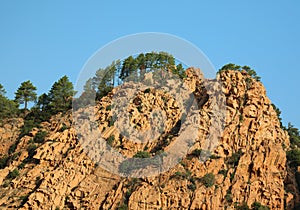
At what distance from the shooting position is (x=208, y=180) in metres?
75.9

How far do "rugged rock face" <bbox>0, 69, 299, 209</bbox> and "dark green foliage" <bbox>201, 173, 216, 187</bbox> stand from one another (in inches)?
4.4

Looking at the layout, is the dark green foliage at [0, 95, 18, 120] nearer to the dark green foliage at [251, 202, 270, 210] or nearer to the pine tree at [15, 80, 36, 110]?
the pine tree at [15, 80, 36, 110]

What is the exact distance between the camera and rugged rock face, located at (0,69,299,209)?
7456 centimetres

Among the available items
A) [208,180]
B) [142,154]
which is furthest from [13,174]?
[208,180]

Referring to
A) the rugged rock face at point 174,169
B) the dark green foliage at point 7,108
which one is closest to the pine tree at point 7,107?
the dark green foliage at point 7,108

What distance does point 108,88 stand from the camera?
100 meters

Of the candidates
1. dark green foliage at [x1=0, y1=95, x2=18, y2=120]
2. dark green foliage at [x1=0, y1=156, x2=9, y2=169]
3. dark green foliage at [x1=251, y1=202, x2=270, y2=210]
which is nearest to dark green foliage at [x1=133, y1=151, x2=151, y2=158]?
dark green foliage at [x1=251, y1=202, x2=270, y2=210]

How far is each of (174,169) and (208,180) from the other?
13.7 ft

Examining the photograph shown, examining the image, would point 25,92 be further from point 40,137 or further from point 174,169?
point 174,169

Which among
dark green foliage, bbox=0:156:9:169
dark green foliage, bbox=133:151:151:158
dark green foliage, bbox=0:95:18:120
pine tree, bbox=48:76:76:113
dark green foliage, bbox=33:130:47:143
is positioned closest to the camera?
dark green foliage, bbox=133:151:151:158

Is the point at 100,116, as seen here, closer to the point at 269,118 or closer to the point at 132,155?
the point at 132,155

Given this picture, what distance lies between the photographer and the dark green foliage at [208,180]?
75.5 metres

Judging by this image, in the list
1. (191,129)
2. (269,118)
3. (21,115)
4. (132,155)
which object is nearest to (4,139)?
(21,115)

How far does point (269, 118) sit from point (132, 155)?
18809 mm
